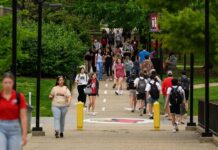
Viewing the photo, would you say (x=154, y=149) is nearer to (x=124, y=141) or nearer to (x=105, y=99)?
(x=124, y=141)

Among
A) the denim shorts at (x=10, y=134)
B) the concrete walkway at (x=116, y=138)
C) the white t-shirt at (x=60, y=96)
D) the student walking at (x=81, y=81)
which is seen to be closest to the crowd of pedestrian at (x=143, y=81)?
the concrete walkway at (x=116, y=138)

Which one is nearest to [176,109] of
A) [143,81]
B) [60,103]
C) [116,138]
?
[116,138]

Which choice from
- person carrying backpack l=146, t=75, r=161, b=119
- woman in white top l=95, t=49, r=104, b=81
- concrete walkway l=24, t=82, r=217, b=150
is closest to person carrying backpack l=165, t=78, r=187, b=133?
concrete walkway l=24, t=82, r=217, b=150

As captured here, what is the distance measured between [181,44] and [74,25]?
3535 cm

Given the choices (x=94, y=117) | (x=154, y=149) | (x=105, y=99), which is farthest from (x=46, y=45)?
(x=154, y=149)

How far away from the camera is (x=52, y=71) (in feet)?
139

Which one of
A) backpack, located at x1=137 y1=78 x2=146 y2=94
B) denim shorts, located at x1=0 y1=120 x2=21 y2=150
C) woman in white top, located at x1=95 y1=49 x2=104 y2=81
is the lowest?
denim shorts, located at x1=0 y1=120 x2=21 y2=150

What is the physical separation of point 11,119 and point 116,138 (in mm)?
9230

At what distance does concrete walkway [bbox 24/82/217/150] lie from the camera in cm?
1886

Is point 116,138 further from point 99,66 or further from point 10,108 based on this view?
point 99,66

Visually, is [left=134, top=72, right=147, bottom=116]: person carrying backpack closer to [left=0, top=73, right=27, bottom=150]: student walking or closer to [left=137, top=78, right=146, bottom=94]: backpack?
[left=137, top=78, right=146, bottom=94]: backpack

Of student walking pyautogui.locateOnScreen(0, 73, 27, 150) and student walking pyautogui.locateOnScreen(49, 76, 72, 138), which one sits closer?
student walking pyautogui.locateOnScreen(0, 73, 27, 150)

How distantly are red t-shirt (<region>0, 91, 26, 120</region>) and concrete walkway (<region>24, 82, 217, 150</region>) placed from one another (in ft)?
20.2

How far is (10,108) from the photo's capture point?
487 inches
